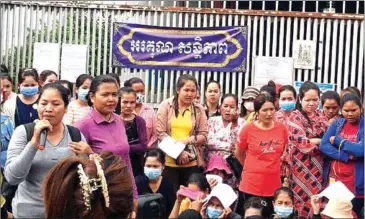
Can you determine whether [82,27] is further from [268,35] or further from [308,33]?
[308,33]

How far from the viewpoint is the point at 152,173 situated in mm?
6406

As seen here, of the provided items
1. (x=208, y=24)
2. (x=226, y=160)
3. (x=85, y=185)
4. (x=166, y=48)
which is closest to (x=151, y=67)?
(x=166, y=48)

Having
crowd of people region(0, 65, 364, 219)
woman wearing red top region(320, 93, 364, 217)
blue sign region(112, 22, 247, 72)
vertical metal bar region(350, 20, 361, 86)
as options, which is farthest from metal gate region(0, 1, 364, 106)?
woman wearing red top region(320, 93, 364, 217)

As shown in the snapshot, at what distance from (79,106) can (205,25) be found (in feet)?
11.1

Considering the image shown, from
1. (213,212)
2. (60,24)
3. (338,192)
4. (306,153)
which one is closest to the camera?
(338,192)

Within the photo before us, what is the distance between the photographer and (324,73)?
32.1 feet

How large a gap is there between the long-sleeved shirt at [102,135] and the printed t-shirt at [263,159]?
59.0 inches

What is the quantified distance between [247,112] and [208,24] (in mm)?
2468

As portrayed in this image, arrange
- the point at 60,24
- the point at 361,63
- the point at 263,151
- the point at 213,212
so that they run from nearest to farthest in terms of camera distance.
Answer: the point at 213,212 → the point at 263,151 → the point at 361,63 → the point at 60,24

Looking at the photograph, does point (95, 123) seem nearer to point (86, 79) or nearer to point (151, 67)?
point (86, 79)

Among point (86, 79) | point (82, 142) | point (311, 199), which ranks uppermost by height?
point (86, 79)

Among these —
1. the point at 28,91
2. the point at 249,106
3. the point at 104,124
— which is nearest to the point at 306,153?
the point at 249,106

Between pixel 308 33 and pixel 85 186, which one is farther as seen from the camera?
pixel 308 33

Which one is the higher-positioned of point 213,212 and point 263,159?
point 263,159
